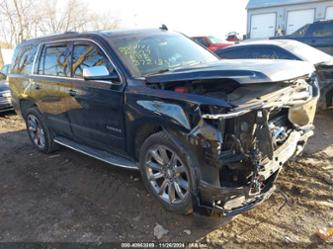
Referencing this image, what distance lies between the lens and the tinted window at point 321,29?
10.1 metres

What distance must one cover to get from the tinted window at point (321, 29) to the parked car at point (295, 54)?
13.8ft

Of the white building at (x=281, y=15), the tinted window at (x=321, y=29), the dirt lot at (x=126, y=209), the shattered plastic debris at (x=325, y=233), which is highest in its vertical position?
the white building at (x=281, y=15)

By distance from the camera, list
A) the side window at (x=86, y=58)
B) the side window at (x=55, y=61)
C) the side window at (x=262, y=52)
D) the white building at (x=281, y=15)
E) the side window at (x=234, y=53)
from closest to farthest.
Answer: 1. the side window at (x=86, y=58)
2. the side window at (x=55, y=61)
3. the side window at (x=262, y=52)
4. the side window at (x=234, y=53)
5. the white building at (x=281, y=15)

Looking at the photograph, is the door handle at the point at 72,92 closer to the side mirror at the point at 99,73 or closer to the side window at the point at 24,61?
the side mirror at the point at 99,73

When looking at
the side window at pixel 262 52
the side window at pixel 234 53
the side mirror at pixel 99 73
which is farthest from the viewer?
the side window at pixel 234 53

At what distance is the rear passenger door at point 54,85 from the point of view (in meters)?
4.51

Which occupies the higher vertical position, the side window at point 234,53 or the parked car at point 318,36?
the parked car at point 318,36

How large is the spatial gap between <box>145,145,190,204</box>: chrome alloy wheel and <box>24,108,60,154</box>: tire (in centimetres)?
269

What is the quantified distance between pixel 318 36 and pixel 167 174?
8346 millimetres

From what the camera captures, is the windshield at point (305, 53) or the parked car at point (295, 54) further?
the windshield at point (305, 53)

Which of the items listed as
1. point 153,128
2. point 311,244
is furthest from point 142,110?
point 311,244

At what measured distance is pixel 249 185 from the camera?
2.86 m

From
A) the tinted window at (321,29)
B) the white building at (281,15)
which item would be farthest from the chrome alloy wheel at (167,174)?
the white building at (281,15)

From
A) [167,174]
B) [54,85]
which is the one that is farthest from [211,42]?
[167,174]
